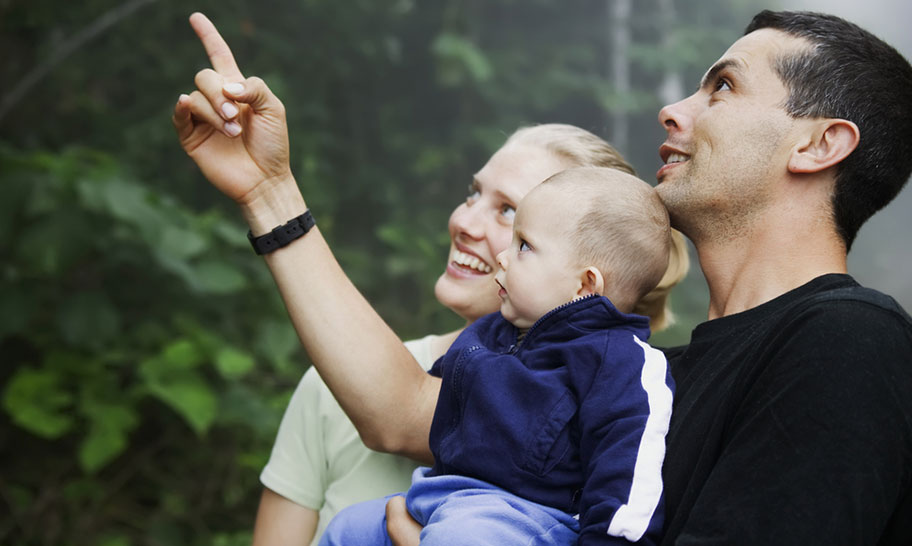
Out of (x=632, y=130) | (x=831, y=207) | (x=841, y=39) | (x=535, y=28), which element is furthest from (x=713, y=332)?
(x=632, y=130)

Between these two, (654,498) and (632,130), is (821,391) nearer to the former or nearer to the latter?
(654,498)

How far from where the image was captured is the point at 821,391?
107cm

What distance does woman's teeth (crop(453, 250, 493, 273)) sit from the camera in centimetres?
179

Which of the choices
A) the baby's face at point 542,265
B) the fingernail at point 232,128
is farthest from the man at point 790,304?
the fingernail at point 232,128

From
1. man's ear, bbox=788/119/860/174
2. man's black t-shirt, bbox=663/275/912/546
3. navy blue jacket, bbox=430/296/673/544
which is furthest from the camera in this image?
man's ear, bbox=788/119/860/174

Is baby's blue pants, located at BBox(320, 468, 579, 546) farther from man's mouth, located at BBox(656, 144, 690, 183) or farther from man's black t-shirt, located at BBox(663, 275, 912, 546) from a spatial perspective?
man's mouth, located at BBox(656, 144, 690, 183)

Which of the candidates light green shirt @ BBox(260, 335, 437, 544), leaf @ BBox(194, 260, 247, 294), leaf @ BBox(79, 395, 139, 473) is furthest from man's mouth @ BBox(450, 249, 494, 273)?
leaf @ BBox(79, 395, 139, 473)

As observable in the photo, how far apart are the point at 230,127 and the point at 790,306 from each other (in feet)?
3.08

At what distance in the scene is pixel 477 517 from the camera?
1171 mm

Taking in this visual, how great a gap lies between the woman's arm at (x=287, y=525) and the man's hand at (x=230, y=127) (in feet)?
2.19

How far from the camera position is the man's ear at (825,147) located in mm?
1413

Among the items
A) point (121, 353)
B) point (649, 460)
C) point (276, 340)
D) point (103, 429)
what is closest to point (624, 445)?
point (649, 460)

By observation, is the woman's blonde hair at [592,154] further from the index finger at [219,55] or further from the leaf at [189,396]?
the leaf at [189,396]

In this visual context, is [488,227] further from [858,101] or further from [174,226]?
[174,226]
